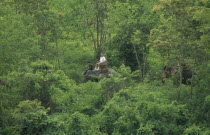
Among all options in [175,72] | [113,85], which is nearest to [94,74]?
[113,85]

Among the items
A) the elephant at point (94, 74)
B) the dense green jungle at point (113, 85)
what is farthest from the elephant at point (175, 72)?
the elephant at point (94, 74)

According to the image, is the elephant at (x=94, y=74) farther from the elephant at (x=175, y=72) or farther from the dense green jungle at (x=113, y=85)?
the elephant at (x=175, y=72)

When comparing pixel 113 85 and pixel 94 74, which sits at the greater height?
pixel 94 74

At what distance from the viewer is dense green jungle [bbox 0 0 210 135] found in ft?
43.6

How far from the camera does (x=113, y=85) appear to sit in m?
17.3

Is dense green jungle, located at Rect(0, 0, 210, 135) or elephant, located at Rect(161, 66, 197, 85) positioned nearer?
dense green jungle, located at Rect(0, 0, 210, 135)

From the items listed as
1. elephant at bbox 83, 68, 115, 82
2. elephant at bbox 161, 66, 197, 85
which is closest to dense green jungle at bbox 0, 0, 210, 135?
elephant at bbox 161, 66, 197, 85

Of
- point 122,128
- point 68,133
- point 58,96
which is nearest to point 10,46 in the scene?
point 58,96

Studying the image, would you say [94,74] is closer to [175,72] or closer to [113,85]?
[113,85]

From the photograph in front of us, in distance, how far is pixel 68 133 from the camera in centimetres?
1299

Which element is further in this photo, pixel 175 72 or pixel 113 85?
pixel 175 72

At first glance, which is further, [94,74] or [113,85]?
[94,74]

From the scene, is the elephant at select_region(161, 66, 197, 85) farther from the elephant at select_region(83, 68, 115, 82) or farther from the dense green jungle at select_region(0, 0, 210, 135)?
the elephant at select_region(83, 68, 115, 82)

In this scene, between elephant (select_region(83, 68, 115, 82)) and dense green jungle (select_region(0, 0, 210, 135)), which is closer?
dense green jungle (select_region(0, 0, 210, 135))
